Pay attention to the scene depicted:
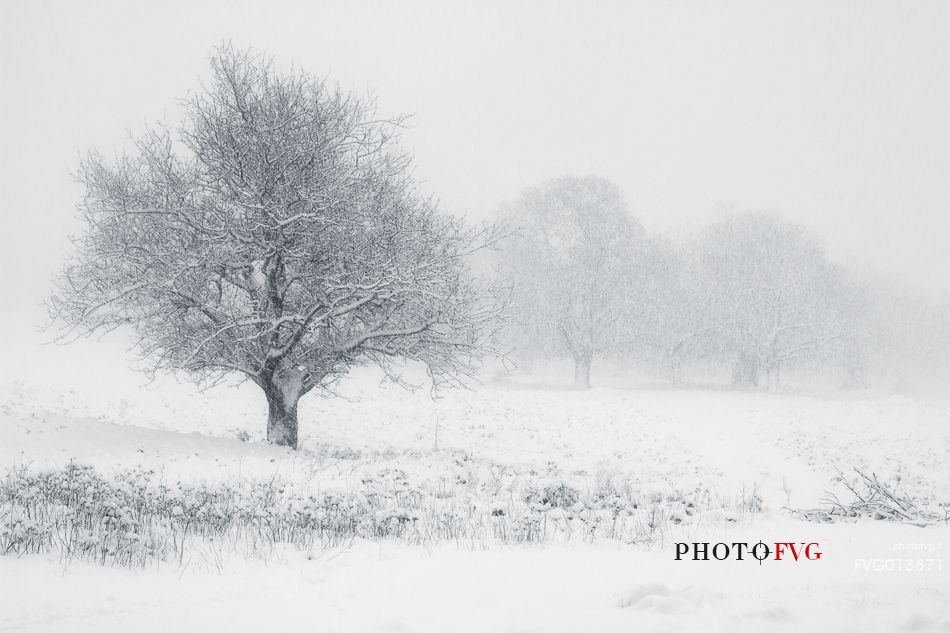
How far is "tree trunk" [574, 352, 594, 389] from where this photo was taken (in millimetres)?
39938

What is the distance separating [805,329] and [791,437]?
22575 mm

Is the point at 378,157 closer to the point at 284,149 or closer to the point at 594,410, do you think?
the point at 284,149

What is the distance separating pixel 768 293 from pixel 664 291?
692 centimetres

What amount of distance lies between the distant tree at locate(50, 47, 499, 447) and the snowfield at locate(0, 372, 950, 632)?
245cm

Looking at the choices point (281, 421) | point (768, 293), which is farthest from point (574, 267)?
point (281, 421)

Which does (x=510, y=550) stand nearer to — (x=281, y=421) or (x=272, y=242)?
(x=272, y=242)

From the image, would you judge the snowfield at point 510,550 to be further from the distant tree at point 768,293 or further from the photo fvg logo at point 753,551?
the distant tree at point 768,293

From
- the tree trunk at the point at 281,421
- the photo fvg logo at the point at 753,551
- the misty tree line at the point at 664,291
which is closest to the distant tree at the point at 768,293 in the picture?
the misty tree line at the point at 664,291

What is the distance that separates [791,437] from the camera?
79.3 feet

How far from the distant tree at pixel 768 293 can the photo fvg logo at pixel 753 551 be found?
36.6 metres

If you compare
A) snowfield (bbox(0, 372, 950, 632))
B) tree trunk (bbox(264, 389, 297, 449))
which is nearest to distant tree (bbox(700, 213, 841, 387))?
snowfield (bbox(0, 372, 950, 632))

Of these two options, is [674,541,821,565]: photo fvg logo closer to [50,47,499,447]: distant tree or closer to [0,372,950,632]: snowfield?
[0,372,950,632]: snowfield

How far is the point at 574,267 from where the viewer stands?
4091 centimetres

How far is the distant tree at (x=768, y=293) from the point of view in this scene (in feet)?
140
